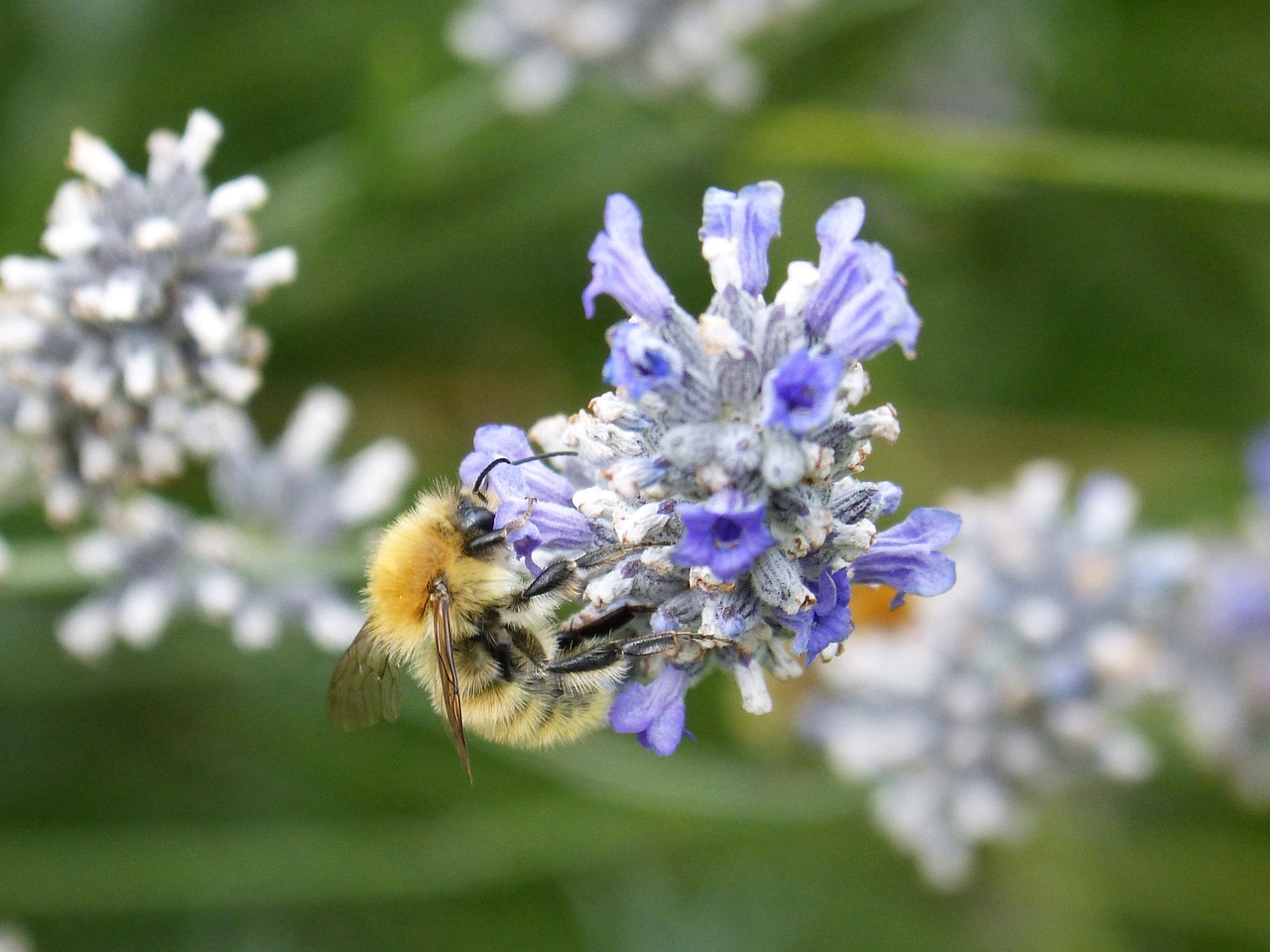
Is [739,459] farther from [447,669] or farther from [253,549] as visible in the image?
[253,549]

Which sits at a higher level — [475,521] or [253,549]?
[253,549]

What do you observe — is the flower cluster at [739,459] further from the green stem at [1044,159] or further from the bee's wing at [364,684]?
the green stem at [1044,159]


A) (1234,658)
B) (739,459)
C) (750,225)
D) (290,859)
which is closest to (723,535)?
(739,459)

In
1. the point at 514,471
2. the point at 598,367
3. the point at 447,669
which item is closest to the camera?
the point at 514,471

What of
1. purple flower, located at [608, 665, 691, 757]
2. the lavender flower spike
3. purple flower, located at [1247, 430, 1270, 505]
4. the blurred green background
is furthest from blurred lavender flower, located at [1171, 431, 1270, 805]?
purple flower, located at [608, 665, 691, 757]

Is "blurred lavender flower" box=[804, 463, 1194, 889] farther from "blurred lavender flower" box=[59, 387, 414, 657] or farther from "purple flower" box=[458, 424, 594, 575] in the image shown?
"purple flower" box=[458, 424, 594, 575]

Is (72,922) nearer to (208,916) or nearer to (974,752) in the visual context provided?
(208,916)
